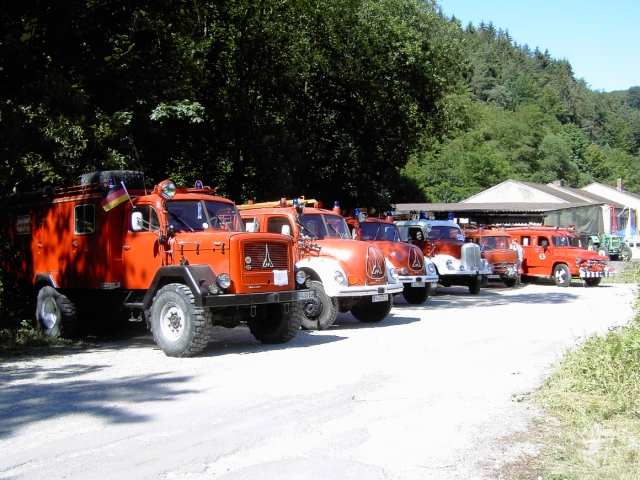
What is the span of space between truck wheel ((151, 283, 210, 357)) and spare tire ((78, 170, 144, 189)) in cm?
265

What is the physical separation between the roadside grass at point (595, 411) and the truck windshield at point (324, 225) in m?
7.01

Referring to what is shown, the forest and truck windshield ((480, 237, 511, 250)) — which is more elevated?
the forest

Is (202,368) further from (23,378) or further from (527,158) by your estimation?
(527,158)

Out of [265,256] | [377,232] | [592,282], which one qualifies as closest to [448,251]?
[377,232]

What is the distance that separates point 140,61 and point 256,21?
304 inches

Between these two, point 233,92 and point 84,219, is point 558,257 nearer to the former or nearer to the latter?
point 233,92

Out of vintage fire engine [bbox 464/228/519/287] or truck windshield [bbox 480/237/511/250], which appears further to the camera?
truck windshield [bbox 480/237/511/250]

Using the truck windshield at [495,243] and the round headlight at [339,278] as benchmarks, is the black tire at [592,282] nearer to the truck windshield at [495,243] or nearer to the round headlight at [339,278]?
the truck windshield at [495,243]

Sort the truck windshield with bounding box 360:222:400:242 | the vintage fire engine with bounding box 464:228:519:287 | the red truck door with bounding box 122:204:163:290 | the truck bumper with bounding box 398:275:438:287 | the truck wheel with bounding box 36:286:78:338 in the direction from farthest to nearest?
the vintage fire engine with bounding box 464:228:519:287 < the truck windshield with bounding box 360:222:400:242 < the truck bumper with bounding box 398:275:438:287 < the truck wheel with bounding box 36:286:78:338 < the red truck door with bounding box 122:204:163:290

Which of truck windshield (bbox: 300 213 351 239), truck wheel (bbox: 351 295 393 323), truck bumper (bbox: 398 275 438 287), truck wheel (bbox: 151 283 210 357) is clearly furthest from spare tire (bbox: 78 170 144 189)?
truck bumper (bbox: 398 275 438 287)

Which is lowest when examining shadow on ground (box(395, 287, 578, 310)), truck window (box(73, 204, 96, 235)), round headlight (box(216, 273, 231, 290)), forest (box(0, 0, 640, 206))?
shadow on ground (box(395, 287, 578, 310))

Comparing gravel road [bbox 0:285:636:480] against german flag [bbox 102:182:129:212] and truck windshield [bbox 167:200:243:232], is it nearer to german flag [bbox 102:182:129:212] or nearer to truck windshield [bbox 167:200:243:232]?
truck windshield [bbox 167:200:243:232]

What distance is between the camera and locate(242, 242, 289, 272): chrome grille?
37.4 feet

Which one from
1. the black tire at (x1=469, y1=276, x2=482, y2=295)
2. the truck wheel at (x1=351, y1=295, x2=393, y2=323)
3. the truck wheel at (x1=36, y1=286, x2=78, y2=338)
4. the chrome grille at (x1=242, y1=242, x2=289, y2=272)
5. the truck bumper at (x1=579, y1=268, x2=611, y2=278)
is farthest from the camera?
the truck bumper at (x1=579, y1=268, x2=611, y2=278)
